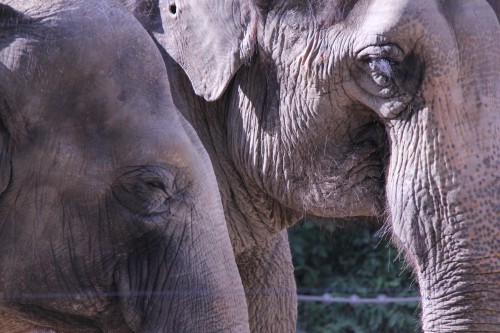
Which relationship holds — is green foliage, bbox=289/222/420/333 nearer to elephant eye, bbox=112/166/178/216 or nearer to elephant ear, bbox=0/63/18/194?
elephant eye, bbox=112/166/178/216

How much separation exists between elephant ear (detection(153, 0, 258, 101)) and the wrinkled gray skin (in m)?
0.80

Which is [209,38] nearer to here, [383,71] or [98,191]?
[383,71]

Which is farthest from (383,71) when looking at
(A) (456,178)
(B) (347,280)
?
(B) (347,280)

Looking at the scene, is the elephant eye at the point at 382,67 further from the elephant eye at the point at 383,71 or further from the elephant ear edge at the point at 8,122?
the elephant ear edge at the point at 8,122

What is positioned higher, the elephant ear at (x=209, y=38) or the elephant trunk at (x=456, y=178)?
the elephant ear at (x=209, y=38)

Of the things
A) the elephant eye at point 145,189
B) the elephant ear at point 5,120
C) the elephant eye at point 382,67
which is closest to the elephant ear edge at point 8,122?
the elephant ear at point 5,120

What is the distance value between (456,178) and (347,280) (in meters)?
3.56

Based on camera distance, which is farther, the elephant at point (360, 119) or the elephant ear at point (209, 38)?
the elephant ear at point (209, 38)

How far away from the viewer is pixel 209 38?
3.76 meters

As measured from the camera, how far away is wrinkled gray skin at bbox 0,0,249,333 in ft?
9.17

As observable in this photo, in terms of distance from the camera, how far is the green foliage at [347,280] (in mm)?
6547

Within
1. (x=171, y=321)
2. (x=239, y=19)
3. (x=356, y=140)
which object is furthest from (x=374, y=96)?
(x=171, y=321)

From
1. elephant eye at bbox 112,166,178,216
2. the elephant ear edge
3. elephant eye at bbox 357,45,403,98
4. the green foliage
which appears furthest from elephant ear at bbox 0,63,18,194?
the green foliage

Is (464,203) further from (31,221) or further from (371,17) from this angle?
(31,221)
